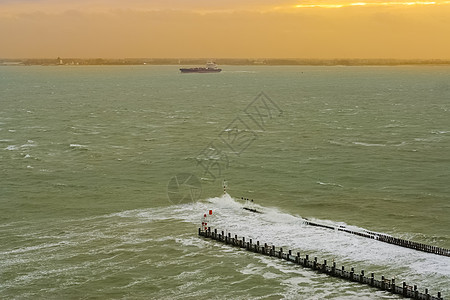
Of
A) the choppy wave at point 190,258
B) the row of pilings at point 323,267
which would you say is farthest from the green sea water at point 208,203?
the row of pilings at point 323,267

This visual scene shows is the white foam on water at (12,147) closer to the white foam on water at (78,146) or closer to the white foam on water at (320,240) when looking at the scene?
the white foam on water at (78,146)

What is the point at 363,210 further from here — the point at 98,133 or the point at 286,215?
the point at 98,133

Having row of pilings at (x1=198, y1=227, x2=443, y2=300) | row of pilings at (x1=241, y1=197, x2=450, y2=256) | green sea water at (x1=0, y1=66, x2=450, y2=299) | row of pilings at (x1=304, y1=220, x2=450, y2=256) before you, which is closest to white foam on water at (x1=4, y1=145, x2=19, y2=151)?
green sea water at (x1=0, y1=66, x2=450, y2=299)

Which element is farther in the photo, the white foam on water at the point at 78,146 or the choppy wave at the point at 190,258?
the white foam on water at the point at 78,146

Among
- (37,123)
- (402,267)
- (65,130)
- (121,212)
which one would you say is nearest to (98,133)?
(65,130)

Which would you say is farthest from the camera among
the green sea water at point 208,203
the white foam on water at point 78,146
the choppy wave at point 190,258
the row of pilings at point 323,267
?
the white foam on water at point 78,146

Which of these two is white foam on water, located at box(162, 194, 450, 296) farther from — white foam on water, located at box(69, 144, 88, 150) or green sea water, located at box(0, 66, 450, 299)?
white foam on water, located at box(69, 144, 88, 150)

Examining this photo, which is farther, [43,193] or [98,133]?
[98,133]

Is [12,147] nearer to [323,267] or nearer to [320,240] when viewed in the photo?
[320,240]
